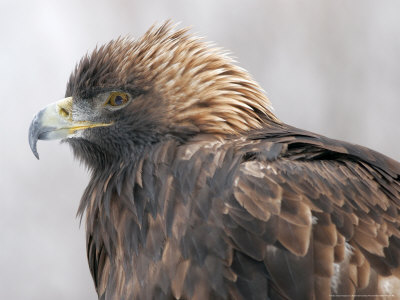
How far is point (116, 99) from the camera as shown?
3.46m

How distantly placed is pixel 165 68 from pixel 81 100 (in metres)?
0.41

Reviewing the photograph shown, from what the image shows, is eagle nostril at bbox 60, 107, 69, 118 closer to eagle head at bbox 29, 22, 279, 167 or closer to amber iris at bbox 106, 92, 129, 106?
eagle head at bbox 29, 22, 279, 167

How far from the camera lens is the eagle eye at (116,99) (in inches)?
136

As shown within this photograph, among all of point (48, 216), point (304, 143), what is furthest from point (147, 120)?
point (48, 216)

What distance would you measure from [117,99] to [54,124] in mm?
309

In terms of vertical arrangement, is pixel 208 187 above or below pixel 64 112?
below

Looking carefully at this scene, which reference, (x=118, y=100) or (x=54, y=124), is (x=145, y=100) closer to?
→ (x=118, y=100)

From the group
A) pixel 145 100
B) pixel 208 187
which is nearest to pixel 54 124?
pixel 145 100

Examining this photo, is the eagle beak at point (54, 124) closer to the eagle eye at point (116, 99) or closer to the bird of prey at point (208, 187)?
the bird of prey at point (208, 187)

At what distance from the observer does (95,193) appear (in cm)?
341

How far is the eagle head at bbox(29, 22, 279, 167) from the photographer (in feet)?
11.0

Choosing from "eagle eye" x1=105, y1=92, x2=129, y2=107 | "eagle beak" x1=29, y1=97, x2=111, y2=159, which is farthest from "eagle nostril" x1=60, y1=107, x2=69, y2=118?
"eagle eye" x1=105, y1=92, x2=129, y2=107

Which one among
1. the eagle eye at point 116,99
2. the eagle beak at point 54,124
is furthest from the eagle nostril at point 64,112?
the eagle eye at point 116,99

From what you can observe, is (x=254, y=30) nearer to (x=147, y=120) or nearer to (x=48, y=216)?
(x=48, y=216)
